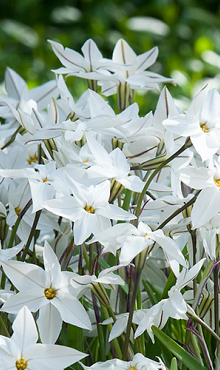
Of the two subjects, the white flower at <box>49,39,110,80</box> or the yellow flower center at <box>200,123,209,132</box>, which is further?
the white flower at <box>49,39,110,80</box>

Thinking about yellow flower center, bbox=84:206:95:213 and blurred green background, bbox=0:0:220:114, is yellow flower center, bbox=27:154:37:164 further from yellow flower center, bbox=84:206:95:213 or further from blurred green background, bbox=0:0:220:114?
blurred green background, bbox=0:0:220:114

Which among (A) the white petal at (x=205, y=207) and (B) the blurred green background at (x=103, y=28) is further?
(B) the blurred green background at (x=103, y=28)

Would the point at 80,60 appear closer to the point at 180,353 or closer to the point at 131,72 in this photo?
the point at 131,72

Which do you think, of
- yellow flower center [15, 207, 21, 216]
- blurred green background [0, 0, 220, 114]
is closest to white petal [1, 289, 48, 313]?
yellow flower center [15, 207, 21, 216]

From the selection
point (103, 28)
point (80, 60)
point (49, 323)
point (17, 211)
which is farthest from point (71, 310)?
point (103, 28)

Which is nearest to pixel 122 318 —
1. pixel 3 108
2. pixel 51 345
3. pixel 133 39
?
pixel 51 345

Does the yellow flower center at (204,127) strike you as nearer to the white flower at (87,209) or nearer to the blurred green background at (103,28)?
the white flower at (87,209)

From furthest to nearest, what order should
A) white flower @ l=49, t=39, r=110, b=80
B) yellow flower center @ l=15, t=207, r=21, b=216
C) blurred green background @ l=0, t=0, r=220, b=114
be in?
blurred green background @ l=0, t=0, r=220, b=114, white flower @ l=49, t=39, r=110, b=80, yellow flower center @ l=15, t=207, r=21, b=216

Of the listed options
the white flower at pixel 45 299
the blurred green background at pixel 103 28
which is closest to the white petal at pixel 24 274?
the white flower at pixel 45 299
